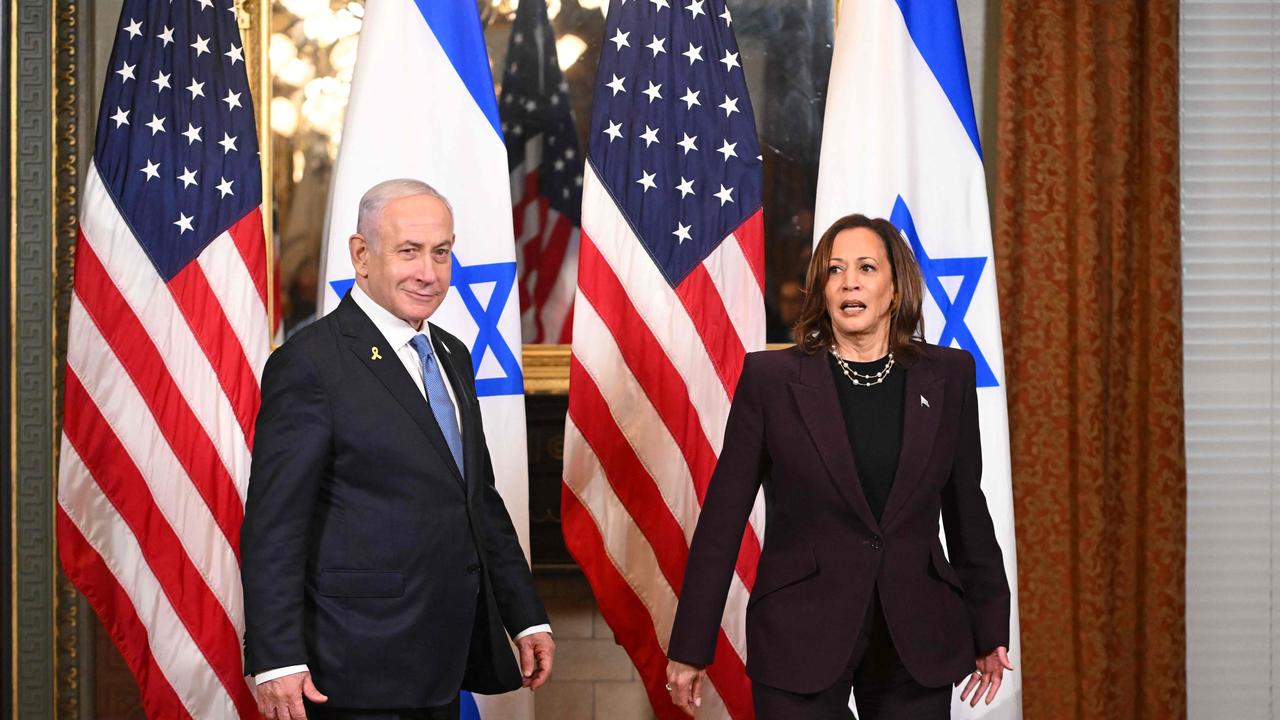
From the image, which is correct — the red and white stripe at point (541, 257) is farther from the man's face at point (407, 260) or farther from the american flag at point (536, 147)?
the man's face at point (407, 260)

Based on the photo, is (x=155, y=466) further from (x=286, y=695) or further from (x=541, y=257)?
(x=286, y=695)

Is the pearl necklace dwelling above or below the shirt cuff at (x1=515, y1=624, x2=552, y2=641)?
above

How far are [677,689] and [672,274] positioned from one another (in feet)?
4.86

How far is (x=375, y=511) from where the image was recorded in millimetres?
2375

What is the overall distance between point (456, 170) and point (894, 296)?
153 cm

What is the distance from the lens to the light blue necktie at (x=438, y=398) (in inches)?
99.0

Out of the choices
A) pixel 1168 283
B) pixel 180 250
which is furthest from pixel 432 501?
pixel 1168 283

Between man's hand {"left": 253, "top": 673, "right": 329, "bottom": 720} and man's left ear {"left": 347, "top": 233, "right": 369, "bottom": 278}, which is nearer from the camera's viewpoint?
man's hand {"left": 253, "top": 673, "right": 329, "bottom": 720}

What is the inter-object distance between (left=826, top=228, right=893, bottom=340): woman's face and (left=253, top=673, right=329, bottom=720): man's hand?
1278mm

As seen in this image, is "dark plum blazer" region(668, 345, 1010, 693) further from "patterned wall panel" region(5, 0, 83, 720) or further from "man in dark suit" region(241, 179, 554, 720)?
"patterned wall panel" region(5, 0, 83, 720)

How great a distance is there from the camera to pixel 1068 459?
4.16 meters

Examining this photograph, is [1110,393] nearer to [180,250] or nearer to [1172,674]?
[1172,674]

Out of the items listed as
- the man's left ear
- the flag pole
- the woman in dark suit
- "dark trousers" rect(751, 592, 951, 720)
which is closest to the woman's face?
the woman in dark suit

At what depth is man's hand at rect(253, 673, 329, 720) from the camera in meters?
2.22
